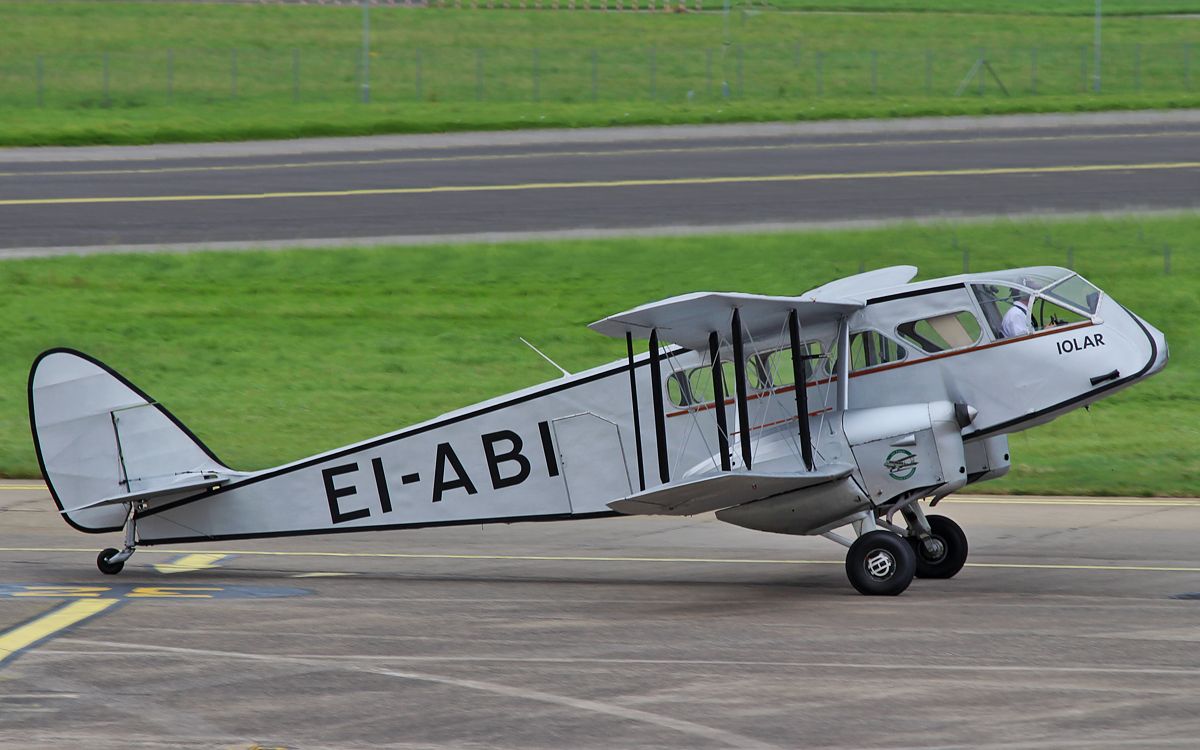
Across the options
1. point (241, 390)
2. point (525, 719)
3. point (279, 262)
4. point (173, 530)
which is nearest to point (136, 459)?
point (173, 530)

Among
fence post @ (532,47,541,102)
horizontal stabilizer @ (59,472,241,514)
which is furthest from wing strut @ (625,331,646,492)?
fence post @ (532,47,541,102)

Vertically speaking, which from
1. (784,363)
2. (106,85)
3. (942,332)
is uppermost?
(106,85)

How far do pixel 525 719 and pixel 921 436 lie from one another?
5763 millimetres

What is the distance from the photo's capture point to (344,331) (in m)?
33.1

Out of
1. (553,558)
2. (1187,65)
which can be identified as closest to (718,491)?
(553,558)

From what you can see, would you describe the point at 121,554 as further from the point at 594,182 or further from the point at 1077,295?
the point at 594,182

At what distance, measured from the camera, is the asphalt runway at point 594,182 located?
126 feet

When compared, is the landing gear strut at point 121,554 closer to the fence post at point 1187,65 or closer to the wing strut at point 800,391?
the wing strut at point 800,391

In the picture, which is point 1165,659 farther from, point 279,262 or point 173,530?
point 279,262

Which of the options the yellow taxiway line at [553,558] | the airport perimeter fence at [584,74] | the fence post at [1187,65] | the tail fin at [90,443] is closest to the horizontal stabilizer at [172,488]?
the tail fin at [90,443]

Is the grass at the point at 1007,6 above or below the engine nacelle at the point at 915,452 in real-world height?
above

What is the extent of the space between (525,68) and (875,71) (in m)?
13.9

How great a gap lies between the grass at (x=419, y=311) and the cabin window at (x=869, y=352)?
10572 mm

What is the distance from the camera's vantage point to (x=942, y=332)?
16.2 metres
